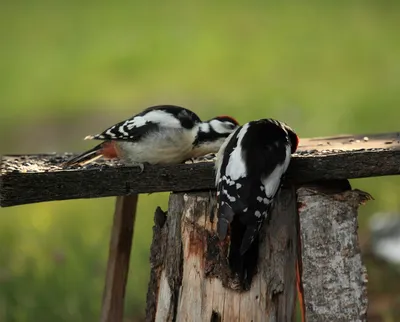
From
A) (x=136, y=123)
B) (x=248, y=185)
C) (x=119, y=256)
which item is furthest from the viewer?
(x=119, y=256)

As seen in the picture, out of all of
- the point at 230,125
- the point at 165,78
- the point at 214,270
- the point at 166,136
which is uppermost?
the point at 165,78

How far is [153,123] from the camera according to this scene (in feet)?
14.4

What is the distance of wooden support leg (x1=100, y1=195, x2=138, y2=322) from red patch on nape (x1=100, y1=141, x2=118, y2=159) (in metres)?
0.37

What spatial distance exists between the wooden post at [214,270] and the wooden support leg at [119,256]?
0.81 metres

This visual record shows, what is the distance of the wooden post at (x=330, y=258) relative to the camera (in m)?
3.90

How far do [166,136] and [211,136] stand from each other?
0.71 ft

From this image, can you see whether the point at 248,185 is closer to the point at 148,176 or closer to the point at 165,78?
the point at 148,176

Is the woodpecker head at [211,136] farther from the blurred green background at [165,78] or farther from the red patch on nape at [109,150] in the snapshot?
the blurred green background at [165,78]

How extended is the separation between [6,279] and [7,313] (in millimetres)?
326

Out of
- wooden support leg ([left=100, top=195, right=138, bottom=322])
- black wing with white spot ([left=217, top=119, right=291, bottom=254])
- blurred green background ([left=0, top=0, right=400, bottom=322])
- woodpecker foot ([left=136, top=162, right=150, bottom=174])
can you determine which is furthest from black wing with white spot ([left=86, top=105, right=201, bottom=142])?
blurred green background ([left=0, top=0, right=400, bottom=322])

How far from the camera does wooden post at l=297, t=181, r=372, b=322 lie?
3.90m

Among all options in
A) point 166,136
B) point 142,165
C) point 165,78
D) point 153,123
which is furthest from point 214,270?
point 165,78

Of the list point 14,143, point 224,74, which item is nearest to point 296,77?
point 224,74

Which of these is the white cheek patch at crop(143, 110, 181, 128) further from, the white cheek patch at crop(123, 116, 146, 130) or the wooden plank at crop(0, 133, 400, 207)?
the wooden plank at crop(0, 133, 400, 207)
